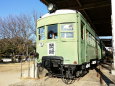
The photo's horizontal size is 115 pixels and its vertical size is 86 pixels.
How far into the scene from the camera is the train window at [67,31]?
6859mm

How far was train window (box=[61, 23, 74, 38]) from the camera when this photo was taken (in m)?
6.86

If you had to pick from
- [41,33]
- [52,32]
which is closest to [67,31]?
[52,32]

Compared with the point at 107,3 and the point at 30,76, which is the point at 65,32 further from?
the point at 107,3

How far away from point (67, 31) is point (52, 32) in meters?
0.82

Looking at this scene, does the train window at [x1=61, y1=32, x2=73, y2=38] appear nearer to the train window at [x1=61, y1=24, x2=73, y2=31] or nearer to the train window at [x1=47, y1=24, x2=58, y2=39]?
the train window at [x1=61, y1=24, x2=73, y2=31]

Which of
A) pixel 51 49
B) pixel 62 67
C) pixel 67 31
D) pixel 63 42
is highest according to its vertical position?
pixel 67 31

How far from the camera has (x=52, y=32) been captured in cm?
737

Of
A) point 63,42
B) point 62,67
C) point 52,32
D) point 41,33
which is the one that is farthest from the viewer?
point 41,33

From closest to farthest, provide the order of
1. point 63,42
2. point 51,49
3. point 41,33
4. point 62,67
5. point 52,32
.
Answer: point 62,67 → point 63,42 → point 51,49 → point 52,32 → point 41,33

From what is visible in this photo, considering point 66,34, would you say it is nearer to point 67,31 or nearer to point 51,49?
point 67,31

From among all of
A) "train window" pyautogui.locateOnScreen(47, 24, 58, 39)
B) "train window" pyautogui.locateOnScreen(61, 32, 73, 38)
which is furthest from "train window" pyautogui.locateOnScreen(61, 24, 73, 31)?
"train window" pyautogui.locateOnScreen(47, 24, 58, 39)

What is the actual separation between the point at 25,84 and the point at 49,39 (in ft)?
7.73

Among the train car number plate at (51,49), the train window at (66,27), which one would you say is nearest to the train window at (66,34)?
the train window at (66,27)

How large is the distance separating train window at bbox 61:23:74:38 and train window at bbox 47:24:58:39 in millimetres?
369
